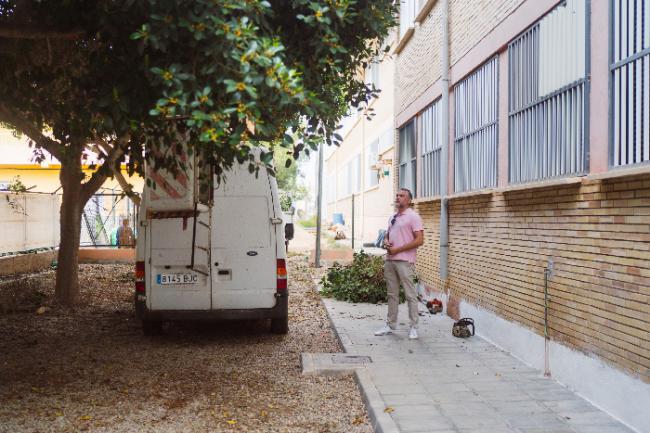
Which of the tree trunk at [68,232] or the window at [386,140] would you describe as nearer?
the tree trunk at [68,232]

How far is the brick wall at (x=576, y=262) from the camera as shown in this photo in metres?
4.82

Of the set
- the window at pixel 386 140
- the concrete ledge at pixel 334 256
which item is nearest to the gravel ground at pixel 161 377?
the concrete ledge at pixel 334 256

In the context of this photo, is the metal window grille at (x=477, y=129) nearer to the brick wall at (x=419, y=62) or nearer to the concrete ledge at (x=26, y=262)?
the brick wall at (x=419, y=62)

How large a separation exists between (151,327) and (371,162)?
16970 millimetres

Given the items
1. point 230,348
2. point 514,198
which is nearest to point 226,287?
point 230,348

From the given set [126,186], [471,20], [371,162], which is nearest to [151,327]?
[126,186]

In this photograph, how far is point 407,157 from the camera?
44.7 ft

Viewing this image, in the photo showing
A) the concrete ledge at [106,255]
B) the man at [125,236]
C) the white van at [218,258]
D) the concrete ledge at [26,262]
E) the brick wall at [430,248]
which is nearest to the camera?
the white van at [218,258]

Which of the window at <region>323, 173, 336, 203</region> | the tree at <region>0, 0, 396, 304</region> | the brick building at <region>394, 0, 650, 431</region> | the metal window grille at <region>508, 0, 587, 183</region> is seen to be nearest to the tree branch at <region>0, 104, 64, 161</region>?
the tree at <region>0, 0, 396, 304</region>

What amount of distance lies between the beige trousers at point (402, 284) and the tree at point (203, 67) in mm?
2532

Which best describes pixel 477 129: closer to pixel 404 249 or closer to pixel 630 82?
pixel 404 249

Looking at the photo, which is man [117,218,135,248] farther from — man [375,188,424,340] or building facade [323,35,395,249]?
man [375,188,424,340]

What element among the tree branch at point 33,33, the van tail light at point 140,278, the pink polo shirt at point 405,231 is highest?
the tree branch at point 33,33

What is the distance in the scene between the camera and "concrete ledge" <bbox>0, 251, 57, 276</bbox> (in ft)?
48.5
